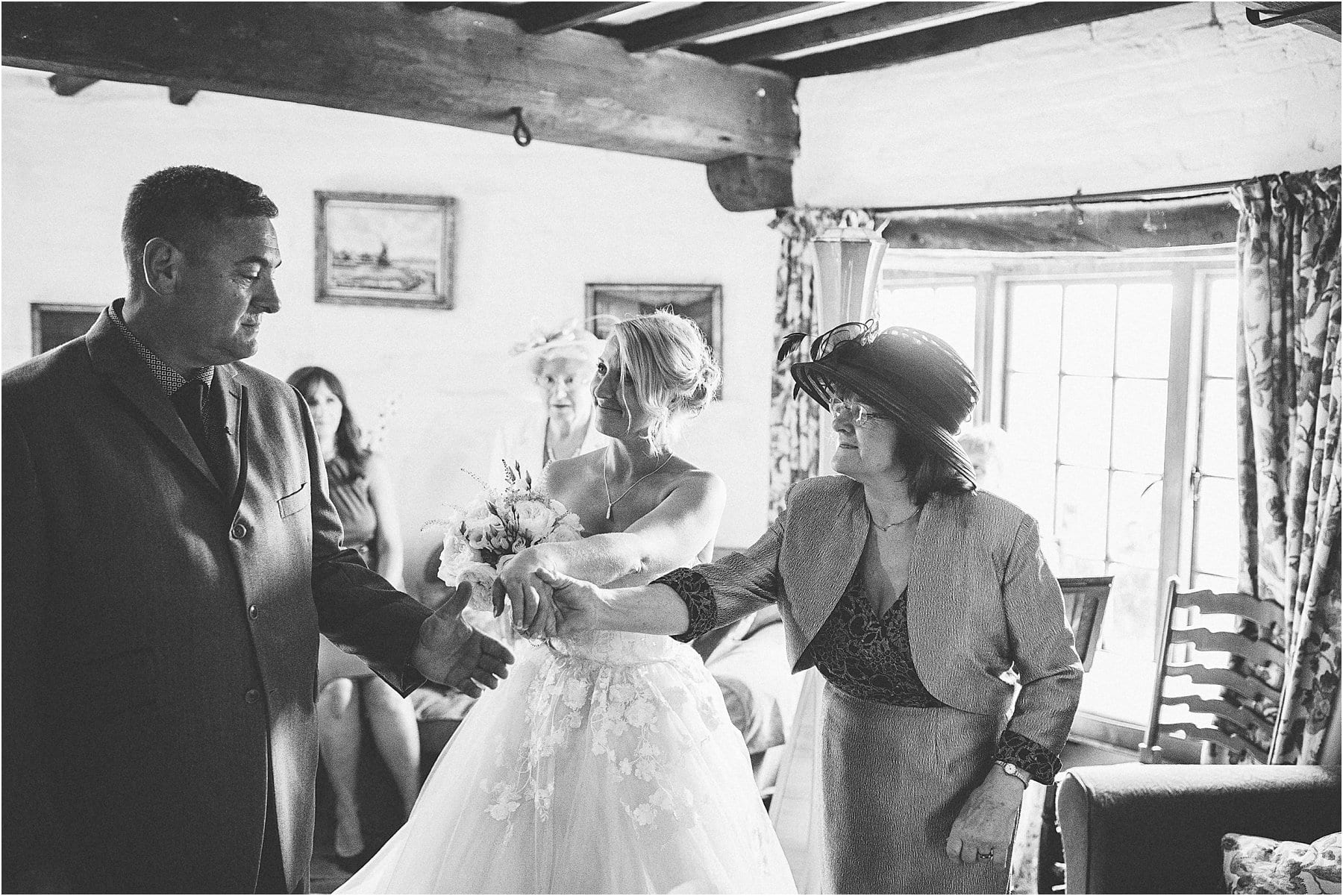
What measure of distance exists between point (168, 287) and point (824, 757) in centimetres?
147

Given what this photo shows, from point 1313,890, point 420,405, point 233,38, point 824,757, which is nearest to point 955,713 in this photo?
point 824,757

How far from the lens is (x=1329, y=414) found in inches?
135

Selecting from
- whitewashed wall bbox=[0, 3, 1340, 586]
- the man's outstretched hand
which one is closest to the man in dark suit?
the man's outstretched hand

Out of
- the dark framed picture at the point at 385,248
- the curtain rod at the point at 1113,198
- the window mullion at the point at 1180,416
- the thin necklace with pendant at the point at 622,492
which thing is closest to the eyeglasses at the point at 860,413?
the thin necklace with pendant at the point at 622,492

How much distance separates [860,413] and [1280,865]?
149 cm

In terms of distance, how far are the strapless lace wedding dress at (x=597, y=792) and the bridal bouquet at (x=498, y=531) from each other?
0.77 feet

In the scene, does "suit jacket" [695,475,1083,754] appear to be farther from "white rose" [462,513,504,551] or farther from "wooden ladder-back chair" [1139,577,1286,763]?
"wooden ladder-back chair" [1139,577,1286,763]

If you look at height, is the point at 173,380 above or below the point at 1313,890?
above

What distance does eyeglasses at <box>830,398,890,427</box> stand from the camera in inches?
87.1

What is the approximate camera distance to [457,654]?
218cm

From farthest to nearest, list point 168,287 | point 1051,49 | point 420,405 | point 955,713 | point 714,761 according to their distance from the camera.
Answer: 1. point 420,405
2. point 1051,49
3. point 714,761
4. point 955,713
5. point 168,287

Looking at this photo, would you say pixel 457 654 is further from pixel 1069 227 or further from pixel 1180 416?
pixel 1180 416

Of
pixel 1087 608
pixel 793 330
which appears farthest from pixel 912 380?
pixel 793 330

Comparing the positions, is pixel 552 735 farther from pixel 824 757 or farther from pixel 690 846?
pixel 824 757
